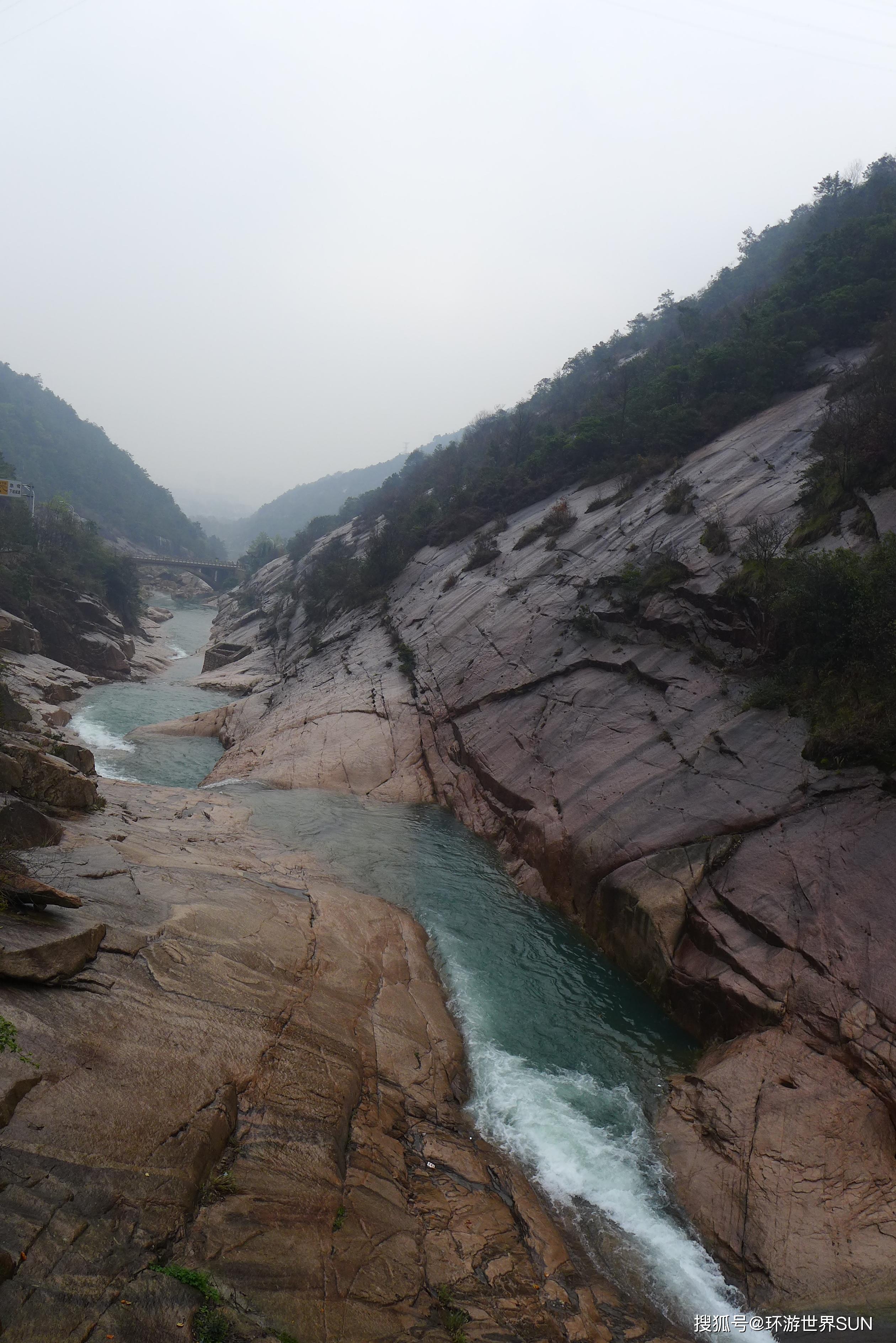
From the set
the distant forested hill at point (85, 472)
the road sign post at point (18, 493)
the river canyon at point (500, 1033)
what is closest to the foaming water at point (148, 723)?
the river canyon at point (500, 1033)

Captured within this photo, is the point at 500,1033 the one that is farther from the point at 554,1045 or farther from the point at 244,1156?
the point at 244,1156

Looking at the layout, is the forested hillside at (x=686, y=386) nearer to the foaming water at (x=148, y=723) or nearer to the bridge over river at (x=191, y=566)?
the foaming water at (x=148, y=723)

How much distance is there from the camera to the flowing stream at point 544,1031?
848cm

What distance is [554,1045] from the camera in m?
11.9

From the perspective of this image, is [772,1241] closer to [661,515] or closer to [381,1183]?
[381,1183]

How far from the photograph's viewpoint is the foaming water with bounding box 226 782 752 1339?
841 centimetres

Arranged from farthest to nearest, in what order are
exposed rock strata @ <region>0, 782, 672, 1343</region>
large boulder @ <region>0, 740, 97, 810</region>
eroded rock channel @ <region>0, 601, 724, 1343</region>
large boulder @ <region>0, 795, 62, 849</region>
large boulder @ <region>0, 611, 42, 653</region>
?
large boulder @ <region>0, 611, 42, 653</region>, large boulder @ <region>0, 740, 97, 810</region>, large boulder @ <region>0, 795, 62, 849</region>, eroded rock channel @ <region>0, 601, 724, 1343</region>, exposed rock strata @ <region>0, 782, 672, 1343</region>

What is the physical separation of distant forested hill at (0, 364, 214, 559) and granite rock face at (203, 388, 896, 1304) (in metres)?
86.3

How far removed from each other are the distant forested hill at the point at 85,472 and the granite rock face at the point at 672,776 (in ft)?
283

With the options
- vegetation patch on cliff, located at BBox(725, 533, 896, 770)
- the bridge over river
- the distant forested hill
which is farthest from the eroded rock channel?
the distant forested hill

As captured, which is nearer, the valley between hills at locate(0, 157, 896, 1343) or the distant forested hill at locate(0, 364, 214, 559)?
the valley between hills at locate(0, 157, 896, 1343)

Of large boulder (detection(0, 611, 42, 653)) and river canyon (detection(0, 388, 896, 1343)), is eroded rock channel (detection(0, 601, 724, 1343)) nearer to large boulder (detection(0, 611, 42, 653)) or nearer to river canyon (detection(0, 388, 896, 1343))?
river canyon (detection(0, 388, 896, 1343))

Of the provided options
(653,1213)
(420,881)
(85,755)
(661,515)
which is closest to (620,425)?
(661,515)

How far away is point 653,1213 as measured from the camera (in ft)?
28.9
